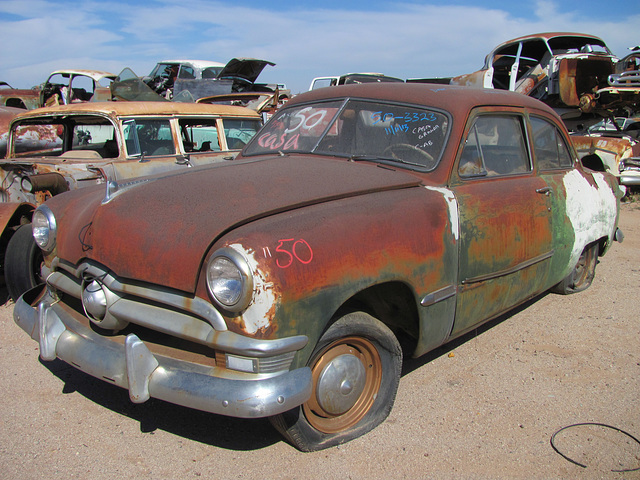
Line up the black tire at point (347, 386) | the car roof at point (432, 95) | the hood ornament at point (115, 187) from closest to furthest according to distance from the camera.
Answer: the black tire at point (347, 386)
the hood ornament at point (115, 187)
the car roof at point (432, 95)

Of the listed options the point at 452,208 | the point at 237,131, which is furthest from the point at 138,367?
the point at 237,131

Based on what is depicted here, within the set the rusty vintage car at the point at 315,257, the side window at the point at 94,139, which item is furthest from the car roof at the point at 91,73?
the rusty vintage car at the point at 315,257

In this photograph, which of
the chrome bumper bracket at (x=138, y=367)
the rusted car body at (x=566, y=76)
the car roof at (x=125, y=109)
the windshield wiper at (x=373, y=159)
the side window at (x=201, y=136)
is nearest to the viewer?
the chrome bumper bracket at (x=138, y=367)

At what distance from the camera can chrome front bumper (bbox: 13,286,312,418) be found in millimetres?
1917

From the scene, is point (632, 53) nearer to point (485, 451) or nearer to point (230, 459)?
point (485, 451)

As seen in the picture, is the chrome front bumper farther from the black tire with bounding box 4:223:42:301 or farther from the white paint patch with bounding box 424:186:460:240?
the black tire with bounding box 4:223:42:301

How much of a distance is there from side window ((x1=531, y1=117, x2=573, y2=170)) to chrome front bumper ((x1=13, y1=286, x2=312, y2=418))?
8.17 ft

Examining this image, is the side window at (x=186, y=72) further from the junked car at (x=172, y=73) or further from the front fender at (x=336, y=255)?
the front fender at (x=336, y=255)

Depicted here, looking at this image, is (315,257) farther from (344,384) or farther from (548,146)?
(548,146)

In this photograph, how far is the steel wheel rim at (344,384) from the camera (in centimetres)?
230

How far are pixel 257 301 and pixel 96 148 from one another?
190 inches

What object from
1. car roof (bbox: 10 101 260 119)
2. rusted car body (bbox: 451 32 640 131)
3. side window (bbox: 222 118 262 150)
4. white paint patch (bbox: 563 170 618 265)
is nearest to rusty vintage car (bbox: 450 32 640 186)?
rusted car body (bbox: 451 32 640 131)

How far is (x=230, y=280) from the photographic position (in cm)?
193

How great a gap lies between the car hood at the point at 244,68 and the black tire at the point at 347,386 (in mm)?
10961
